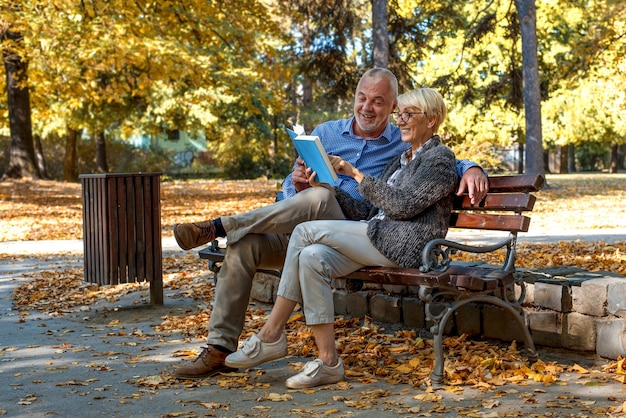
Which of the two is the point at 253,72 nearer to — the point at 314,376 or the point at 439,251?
the point at 439,251

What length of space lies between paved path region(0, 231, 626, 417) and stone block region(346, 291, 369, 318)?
1.02 meters

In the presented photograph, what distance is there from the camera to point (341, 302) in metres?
6.29

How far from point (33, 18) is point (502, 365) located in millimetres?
14056

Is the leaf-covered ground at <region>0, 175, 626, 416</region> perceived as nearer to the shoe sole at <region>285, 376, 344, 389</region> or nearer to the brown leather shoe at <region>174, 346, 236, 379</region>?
the brown leather shoe at <region>174, 346, 236, 379</region>

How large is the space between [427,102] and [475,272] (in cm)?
98

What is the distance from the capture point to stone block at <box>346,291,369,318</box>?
608cm

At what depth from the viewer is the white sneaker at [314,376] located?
4.50 m

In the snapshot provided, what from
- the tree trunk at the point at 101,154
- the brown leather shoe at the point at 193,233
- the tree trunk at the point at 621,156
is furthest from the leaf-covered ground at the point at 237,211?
the tree trunk at the point at 621,156

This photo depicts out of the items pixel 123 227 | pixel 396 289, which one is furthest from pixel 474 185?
pixel 123 227

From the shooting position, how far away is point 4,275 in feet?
31.1

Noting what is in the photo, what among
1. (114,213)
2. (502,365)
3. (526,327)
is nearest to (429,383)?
(502,365)

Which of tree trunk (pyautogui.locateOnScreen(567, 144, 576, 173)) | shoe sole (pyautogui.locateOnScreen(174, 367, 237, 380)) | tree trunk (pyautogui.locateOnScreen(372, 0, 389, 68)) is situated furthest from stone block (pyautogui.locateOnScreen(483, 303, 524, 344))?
tree trunk (pyautogui.locateOnScreen(567, 144, 576, 173))

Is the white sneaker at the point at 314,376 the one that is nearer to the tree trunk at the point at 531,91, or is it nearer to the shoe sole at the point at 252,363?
the shoe sole at the point at 252,363

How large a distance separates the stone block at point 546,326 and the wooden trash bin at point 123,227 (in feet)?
10.2
